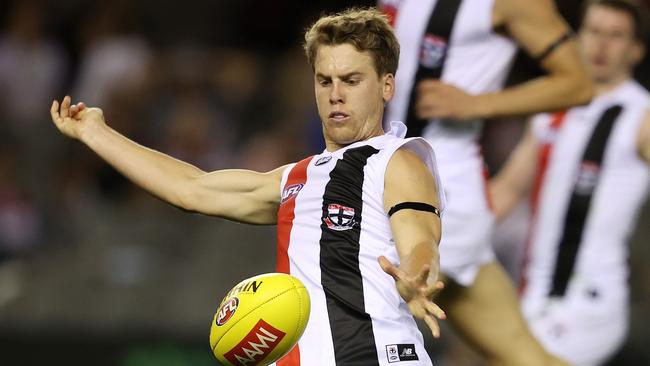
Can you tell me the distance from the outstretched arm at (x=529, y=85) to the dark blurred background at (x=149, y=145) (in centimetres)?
363

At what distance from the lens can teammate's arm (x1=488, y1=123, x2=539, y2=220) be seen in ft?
24.1

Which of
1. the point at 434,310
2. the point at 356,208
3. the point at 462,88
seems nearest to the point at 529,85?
the point at 462,88

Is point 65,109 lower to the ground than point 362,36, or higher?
lower

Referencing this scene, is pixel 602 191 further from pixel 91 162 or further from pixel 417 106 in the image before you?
pixel 91 162

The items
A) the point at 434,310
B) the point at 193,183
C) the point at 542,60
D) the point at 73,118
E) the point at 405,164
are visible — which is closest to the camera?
the point at 434,310

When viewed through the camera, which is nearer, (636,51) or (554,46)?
(554,46)

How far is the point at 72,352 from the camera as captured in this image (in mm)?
9539

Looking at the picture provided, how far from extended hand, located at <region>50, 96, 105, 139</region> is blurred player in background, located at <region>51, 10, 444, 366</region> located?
788 millimetres

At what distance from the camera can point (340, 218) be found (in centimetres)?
448

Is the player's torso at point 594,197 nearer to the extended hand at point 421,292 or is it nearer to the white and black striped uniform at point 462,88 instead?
the white and black striped uniform at point 462,88

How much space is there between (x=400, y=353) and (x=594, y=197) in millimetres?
3304

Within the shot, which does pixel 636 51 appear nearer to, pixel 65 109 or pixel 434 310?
pixel 65 109

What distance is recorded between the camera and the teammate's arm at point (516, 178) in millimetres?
7348

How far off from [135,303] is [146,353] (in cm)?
58
